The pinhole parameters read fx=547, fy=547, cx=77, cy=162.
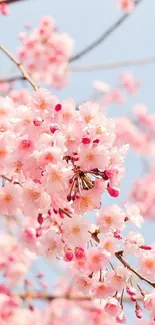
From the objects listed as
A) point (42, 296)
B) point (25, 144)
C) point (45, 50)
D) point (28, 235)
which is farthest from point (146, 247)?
point (45, 50)

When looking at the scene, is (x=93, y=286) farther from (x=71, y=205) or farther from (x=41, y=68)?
(x=41, y=68)

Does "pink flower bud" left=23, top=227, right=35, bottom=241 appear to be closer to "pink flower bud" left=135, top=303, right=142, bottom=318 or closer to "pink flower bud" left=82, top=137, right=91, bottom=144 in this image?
"pink flower bud" left=135, top=303, right=142, bottom=318

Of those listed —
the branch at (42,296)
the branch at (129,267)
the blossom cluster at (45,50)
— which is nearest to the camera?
the branch at (129,267)

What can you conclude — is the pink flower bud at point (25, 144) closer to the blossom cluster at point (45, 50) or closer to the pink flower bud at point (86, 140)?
the pink flower bud at point (86, 140)

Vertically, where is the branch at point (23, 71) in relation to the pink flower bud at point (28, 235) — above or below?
above

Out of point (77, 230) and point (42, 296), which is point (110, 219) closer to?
point (77, 230)

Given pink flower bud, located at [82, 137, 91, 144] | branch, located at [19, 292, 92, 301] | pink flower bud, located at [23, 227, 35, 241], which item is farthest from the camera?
branch, located at [19, 292, 92, 301]

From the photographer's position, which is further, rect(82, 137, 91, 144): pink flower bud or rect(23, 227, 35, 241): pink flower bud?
rect(23, 227, 35, 241): pink flower bud

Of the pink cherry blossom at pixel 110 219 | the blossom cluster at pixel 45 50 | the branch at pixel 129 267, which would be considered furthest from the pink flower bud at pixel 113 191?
the blossom cluster at pixel 45 50

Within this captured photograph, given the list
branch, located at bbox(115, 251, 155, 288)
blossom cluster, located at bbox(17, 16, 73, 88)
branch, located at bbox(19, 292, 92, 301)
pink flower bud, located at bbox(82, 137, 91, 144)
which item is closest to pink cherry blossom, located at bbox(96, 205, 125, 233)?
branch, located at bbox(115, 251, 155, 288)

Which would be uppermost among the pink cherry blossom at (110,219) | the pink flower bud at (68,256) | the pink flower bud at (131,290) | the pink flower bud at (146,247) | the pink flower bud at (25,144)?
the pink flower bud at (25,144)

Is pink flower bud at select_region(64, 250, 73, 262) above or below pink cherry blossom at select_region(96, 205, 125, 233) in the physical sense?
below
